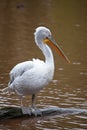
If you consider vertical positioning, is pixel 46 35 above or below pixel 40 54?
above

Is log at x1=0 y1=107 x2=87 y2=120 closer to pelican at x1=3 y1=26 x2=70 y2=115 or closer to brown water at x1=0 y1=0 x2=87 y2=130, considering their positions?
brown water at x1=0 y1=0 x2=87 y2=130

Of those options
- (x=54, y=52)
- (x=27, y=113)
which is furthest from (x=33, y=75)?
(x=54, y=52)

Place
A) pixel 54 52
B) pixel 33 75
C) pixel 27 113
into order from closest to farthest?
pixel 33 75 < pixel 27 113 < pixel 54 52

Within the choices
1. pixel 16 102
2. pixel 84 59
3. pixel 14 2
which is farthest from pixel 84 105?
pixel 14 2

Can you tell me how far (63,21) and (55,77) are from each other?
11524mm

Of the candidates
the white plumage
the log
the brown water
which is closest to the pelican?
the white plumage

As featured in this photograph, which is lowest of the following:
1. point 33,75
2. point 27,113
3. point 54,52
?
point 54,52

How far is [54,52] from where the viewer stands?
15.1 meters

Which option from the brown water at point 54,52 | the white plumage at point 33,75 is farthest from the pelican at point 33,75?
the brown water at point 54,52

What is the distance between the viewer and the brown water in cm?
867

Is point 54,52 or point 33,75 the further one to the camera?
point 54,52

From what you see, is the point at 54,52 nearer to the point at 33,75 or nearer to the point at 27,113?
the point at 27,113

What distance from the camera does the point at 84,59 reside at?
14070mm

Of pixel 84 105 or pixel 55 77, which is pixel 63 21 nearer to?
pixel 55 77
